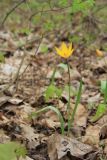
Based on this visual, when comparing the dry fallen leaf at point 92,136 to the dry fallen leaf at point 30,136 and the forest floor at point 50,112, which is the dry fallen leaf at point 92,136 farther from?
the dry fallen leaf at point 30,136

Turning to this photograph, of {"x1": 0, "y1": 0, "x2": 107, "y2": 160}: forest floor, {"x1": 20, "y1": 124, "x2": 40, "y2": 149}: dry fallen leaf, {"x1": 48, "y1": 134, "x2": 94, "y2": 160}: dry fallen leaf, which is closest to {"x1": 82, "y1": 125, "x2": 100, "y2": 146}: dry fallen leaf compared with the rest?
{"x1": 0, "y1": 0, "x2": 107, "y2": 160}: forest floor

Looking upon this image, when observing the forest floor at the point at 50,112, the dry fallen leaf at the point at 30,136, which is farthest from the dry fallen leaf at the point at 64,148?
the dry fallen leaf at the point at 30,136

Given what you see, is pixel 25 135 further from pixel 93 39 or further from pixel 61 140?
pixel 93 39

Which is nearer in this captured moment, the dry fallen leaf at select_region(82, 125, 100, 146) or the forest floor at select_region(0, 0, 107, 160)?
the forest floor at select_region(0, 0, 107, 160)

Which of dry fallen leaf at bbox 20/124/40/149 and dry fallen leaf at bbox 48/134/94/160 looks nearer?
dry fallen leaf at bbox 48/134/94/160

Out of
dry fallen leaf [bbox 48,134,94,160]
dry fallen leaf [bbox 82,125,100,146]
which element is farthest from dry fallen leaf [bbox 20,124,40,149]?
dry fallen leaf [bbox 82,125,100,146]

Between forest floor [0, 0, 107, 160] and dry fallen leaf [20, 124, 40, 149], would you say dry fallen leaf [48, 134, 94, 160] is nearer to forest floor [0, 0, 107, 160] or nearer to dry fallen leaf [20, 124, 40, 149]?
forest floor [0, 0, 107, 160]

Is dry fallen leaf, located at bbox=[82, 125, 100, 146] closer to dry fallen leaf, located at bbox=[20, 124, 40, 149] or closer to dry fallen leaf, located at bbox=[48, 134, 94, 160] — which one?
dry fallen leaf, located at bbox=[48, 134, 94, 160]

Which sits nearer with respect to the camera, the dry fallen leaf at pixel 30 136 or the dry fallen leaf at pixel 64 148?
the dry fallen leaf at pixel 64 148

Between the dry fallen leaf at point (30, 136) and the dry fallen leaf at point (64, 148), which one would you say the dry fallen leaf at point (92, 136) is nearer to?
the dry fallen leaf at point (64, 148)

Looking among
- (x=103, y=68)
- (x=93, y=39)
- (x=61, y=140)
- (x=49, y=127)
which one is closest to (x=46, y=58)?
(x=93, y=39)

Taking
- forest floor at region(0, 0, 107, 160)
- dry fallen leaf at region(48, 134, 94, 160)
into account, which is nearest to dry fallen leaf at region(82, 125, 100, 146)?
forest floor at region(0, 0, 107, 160)
